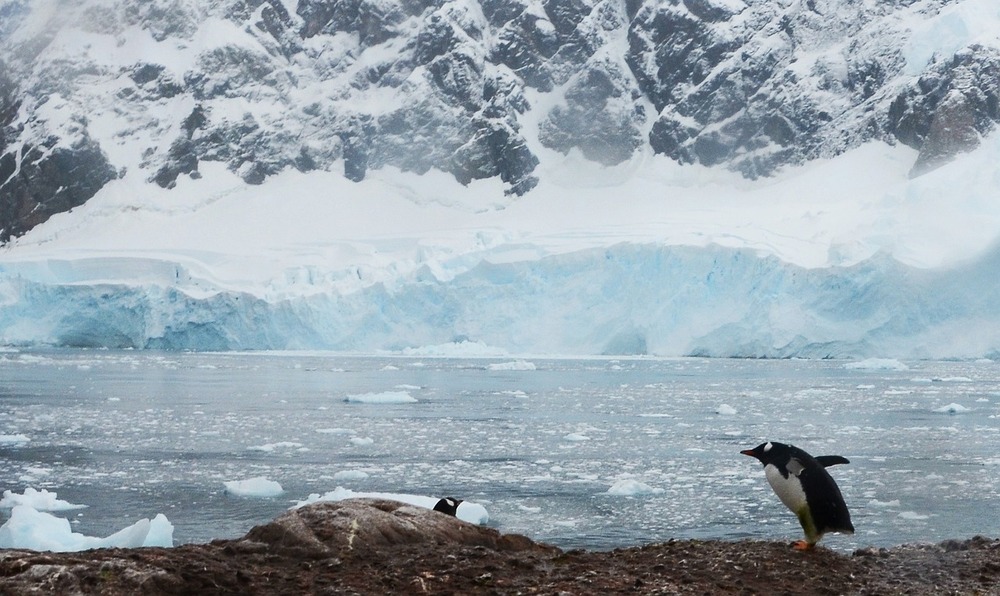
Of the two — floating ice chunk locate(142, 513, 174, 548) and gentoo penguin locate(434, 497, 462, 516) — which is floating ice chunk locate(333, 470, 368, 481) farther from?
gentoo penguin locate(434, 497, 462, 516)

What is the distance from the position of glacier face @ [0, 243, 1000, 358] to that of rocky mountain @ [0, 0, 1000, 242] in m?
58.3

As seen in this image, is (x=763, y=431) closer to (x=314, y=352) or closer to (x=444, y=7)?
(x=314, y=352)

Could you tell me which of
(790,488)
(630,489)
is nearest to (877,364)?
(630,489)

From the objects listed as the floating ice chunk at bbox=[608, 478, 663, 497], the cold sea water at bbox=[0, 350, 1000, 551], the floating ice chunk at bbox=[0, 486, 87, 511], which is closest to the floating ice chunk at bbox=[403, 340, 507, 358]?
the cold sea water at bbox=[0, 350, 1000, 551]

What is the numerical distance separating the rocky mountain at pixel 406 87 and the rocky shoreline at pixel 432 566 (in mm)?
106665

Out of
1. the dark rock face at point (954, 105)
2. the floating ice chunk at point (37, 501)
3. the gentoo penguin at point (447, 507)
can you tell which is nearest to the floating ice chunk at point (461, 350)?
the floating ice chunk at point (37, 501)

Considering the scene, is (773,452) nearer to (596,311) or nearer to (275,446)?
(275,446)

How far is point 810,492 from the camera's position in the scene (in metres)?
7.34

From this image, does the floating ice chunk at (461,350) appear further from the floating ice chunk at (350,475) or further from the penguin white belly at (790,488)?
the penguin white belly at (790,488)

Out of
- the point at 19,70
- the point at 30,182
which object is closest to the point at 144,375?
the point at 30,182

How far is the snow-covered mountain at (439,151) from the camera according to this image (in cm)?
5991

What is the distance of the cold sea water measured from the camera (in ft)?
41.3

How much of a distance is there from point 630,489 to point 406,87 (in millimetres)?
111285

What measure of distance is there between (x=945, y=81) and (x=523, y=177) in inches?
1698
